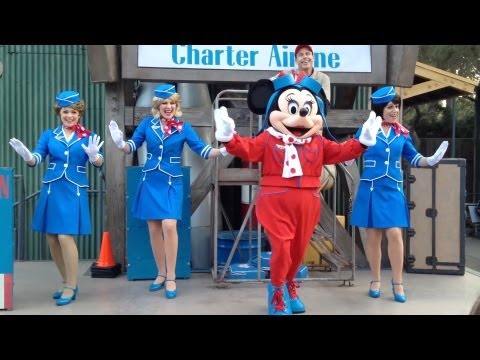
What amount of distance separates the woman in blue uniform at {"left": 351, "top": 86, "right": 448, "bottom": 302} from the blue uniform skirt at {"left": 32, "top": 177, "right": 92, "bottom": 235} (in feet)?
7.61

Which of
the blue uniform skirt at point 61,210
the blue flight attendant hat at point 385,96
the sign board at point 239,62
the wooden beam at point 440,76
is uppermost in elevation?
the wooden beam at point 440,76

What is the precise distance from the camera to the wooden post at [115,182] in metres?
5.91

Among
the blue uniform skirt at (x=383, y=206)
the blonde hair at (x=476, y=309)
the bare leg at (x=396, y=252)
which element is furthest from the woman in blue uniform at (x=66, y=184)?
the blonde hair at (x=476, y=309)

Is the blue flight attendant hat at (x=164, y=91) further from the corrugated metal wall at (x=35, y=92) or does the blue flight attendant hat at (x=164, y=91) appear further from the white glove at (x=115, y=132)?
the corrugated metal wall at (x=35, y=92)

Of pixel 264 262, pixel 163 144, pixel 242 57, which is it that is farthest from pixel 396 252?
pixel 242 57

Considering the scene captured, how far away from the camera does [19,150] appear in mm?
4410

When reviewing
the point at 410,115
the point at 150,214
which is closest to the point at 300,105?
the point at 150,214

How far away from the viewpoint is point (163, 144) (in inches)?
197

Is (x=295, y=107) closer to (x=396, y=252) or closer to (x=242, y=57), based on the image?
(x=396, y=252)

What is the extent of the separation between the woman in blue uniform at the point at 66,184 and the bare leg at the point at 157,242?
1.87 ft

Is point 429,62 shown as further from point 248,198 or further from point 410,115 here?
point 248,198

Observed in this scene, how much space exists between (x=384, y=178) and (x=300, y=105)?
46.4 inches

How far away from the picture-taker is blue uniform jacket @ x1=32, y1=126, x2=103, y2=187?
467cm

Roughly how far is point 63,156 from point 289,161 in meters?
1.86
